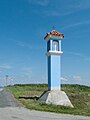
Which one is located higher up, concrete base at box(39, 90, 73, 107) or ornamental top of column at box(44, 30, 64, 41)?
ornamental top of column at box(44, 30, 64, 41)

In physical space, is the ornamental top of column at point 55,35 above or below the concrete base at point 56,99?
above

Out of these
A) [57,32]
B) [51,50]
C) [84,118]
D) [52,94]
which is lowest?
[84,118]

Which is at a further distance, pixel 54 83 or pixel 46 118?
pixel 54 83

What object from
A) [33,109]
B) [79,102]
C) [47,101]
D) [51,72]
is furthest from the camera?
[79,102]

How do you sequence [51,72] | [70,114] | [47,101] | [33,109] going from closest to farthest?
1. [70,114]
2. [33,109]
3. [47,101]
4. [51,72]

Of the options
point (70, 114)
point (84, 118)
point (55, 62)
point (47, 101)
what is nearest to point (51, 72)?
point (55, 62)

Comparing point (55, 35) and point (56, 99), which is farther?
point (55, 35)

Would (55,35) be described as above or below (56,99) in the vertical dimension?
above

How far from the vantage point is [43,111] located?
391 inches

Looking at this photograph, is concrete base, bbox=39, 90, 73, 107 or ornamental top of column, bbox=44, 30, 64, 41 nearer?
concrete base, bbox=39, 90, 73, 107

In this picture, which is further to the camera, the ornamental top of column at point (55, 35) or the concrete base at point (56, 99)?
the ornamental top of column at point (55, 35)

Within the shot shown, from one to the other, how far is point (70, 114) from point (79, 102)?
16.6ft

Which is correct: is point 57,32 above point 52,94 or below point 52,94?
above

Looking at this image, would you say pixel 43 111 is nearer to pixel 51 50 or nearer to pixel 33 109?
pixel 33 109
